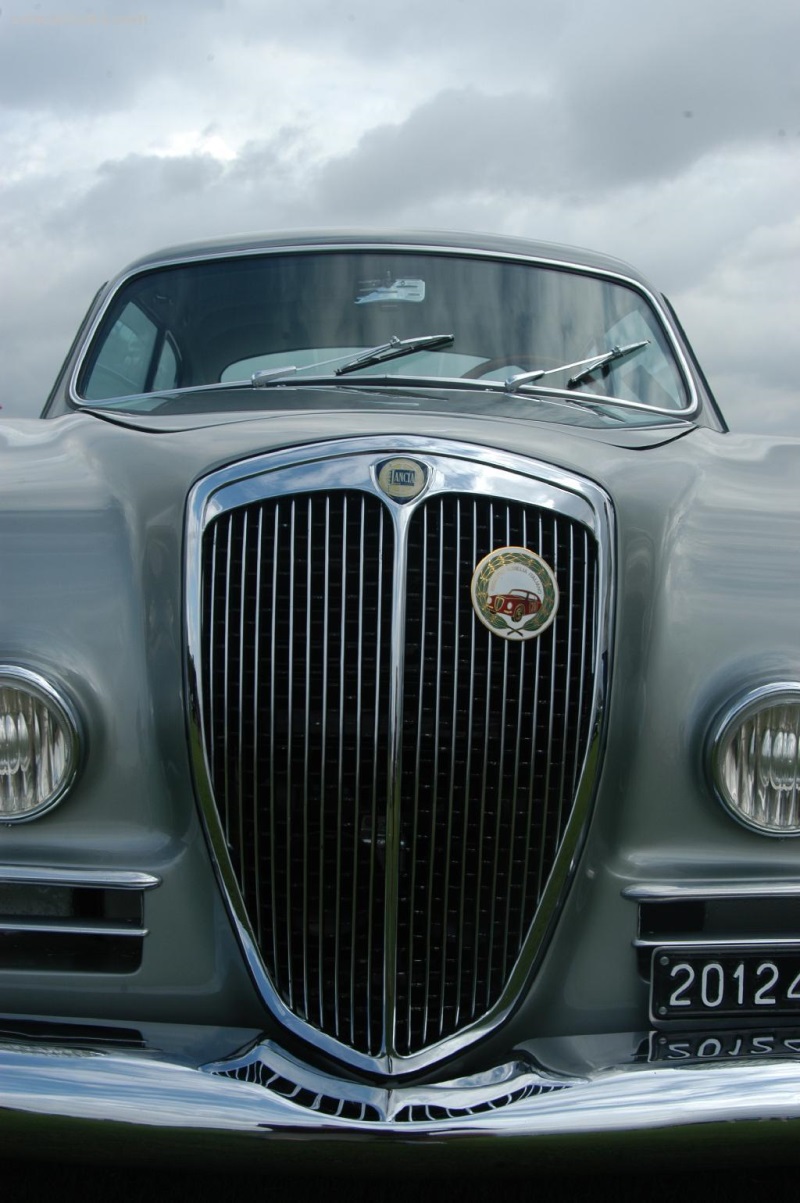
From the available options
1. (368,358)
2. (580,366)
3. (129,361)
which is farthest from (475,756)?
(129,361)

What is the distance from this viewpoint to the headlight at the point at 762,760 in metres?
1.83

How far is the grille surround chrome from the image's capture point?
72.7 inches

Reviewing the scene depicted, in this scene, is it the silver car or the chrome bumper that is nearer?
the chrome bumper

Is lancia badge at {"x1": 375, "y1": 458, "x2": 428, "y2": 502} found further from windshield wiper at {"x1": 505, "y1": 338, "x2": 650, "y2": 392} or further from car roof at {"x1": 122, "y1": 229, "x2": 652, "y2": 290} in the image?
car roof at {"x1": 122, "y1": 229, "x2": 652, "y2": 290}

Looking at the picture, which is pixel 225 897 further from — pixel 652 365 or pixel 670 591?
pixel 652 365

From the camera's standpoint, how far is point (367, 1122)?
166cm

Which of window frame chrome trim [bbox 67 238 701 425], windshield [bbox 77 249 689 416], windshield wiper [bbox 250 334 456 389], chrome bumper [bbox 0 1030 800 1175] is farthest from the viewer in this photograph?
window frame chrome trim [bbox 67 238 701 425]

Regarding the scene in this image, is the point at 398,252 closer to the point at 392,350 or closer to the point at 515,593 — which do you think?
the point at 392,350

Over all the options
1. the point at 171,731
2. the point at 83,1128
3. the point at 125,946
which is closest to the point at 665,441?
the point at 171,731

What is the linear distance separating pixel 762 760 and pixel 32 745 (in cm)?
115

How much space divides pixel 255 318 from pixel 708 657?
1898mm

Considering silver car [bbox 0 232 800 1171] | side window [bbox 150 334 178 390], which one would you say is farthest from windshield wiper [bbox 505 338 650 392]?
silver car [bbox 0 232 800 1171]

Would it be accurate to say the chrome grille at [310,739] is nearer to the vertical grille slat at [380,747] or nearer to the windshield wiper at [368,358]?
the vertical grille slat at [380,747]

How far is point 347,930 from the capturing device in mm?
1873
